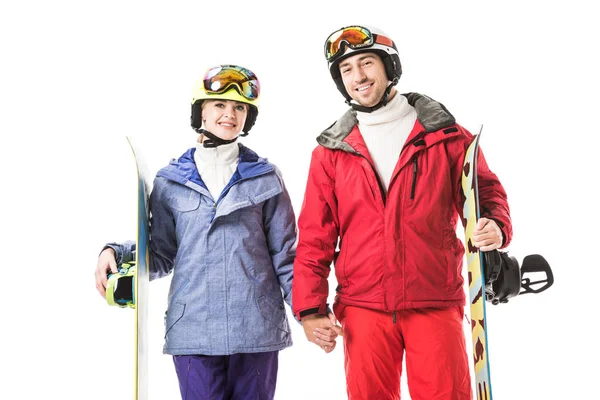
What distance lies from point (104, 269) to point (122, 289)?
0.17 meters

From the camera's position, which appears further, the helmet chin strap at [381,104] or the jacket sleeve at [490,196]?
the helmet chin strap at [381,104]

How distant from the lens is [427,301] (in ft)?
10.6

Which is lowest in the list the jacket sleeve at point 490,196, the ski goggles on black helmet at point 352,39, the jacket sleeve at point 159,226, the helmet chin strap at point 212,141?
the jacket sleeve at point 159,226

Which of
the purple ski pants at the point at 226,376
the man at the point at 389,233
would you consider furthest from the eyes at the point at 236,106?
the purple ski pants at the point at 226,376

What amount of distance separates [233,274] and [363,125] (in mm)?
971

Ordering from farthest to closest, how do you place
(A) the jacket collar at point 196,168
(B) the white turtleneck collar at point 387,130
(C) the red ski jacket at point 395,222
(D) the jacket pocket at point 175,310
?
(A) the jacket collar at point 196,168, (D) the jacket pocket at point 175,310, (B) the white turtleneck collar at point 387,130, (C) the red ski jacket at point 395,222

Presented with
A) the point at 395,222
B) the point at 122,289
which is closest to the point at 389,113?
the point at 395,222

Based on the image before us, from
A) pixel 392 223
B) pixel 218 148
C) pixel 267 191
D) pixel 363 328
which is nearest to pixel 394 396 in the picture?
pixel 363 328

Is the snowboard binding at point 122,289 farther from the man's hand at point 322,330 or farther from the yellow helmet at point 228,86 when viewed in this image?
the yellow helmet at point 228,86

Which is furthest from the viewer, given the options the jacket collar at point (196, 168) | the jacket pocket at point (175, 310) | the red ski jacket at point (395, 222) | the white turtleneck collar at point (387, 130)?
the jacket collar at point (196, 168)

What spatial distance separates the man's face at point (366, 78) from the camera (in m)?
3.45

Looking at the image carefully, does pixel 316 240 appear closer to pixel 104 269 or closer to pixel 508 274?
pixel 508 274

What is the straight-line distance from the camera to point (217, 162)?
3.74m

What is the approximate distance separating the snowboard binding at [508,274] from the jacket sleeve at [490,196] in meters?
0.10
